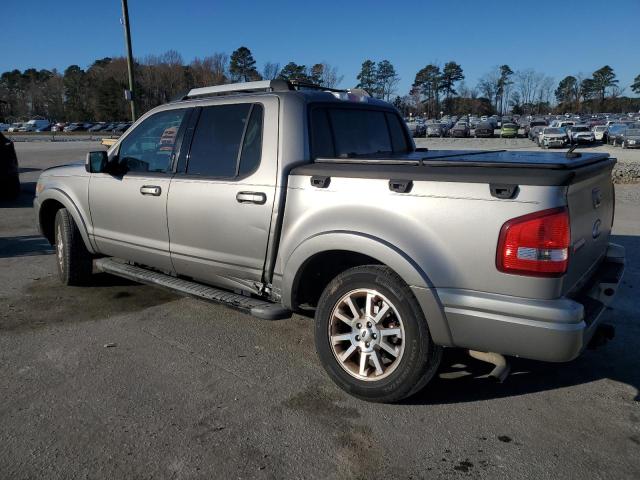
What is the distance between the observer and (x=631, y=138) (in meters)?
35.3

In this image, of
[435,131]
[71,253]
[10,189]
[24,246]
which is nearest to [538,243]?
[71,253]

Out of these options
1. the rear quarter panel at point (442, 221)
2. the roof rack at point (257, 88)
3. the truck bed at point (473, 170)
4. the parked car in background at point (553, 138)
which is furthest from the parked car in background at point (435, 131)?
the rear quarter panel at point (442, 221)

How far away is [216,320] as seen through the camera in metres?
4.82

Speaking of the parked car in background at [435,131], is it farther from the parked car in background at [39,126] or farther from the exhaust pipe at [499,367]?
the parked car in background at [39,126]

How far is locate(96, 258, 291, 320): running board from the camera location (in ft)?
12.3

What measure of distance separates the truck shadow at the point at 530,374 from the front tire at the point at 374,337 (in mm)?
279

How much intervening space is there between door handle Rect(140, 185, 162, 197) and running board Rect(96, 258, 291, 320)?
71cm

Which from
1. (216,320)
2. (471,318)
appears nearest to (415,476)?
(471,318)

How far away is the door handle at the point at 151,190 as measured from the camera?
14.8ft

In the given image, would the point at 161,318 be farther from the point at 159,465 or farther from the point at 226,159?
the point at 159,465

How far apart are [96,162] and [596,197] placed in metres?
4.05

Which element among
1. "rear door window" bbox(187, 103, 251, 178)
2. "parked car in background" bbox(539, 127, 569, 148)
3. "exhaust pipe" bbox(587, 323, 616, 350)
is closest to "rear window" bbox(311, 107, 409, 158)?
"rear door window" bbox(187, 103, 251, 178)

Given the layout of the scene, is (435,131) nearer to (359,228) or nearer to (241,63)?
(241,63)

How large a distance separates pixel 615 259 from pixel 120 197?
403 centimetres
